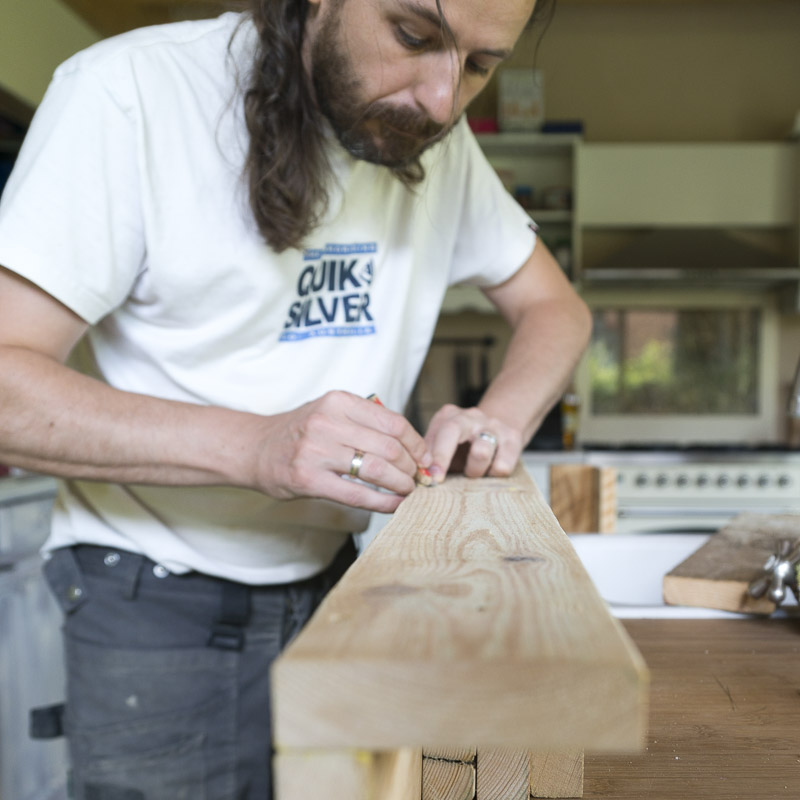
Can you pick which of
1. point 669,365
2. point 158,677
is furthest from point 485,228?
point 669,365

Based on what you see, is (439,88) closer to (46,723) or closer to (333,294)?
(333,294)

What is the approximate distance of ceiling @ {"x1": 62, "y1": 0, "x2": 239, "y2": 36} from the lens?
2420 millimetres

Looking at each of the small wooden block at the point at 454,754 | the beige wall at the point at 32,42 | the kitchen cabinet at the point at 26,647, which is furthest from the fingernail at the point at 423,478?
the beige wall at the point at 32,42

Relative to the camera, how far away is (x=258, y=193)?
769 mm

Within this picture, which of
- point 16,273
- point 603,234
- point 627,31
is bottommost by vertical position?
point 16,273

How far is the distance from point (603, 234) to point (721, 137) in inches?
26.1

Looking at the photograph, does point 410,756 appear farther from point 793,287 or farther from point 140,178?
point 793,287

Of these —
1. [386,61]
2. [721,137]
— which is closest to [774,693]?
[386,61]

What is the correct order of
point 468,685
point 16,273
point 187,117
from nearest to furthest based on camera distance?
1. point 468,685
2. point 16,273
3. point 187,117

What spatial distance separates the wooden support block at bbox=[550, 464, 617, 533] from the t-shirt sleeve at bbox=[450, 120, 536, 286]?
29 centimetres

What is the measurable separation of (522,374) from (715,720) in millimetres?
502

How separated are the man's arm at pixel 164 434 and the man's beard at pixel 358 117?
0.30 m

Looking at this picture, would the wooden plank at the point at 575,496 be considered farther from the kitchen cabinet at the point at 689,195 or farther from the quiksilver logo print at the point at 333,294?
the kitchen cabinet at the point at 689,195

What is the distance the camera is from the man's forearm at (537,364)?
0.89 metres
